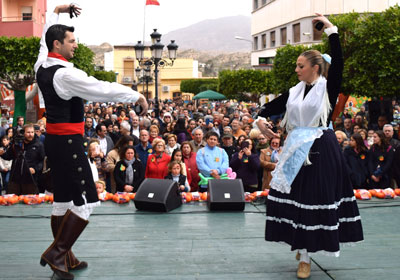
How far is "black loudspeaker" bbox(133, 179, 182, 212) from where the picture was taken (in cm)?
686

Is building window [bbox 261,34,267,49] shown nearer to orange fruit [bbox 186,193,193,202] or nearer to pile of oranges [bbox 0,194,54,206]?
orange fruit [bbox 186,193,193,202]

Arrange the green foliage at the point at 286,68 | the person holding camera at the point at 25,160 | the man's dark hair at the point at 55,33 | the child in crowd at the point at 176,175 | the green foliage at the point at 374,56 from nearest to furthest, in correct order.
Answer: the man's dark hair at the point at 55,33 < the child in crowd at the point at 176,175 < the person holding camera at the point at 25,160 < the green foliage at the point at 374,56 < the green foliage at the point at 286,68

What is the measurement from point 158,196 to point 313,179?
3017mm

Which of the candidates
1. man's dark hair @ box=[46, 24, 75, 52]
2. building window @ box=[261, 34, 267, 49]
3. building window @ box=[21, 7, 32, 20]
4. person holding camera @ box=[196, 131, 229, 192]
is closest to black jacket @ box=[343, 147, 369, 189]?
person holding camera @ box=[196, 131, 229, 192]

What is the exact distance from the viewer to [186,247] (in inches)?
208

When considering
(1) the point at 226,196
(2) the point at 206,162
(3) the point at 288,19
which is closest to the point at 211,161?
(2) the point at 206,162

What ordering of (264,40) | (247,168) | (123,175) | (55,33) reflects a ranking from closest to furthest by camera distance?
(55,33)
(123,175)
(247,168)
(264,40)

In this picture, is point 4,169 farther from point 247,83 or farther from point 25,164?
point 247,83

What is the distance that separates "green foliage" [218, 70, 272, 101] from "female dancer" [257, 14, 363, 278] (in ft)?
103

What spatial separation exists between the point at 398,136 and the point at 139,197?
795cm

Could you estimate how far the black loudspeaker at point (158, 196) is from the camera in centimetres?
686

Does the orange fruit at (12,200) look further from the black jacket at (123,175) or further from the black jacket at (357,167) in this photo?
the black jacket at (357,167)

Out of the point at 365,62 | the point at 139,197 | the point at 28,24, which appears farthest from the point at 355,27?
the point at 28,24

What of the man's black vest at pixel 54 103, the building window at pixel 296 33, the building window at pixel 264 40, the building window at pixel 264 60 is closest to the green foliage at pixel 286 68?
the building window at pixel 264 60
